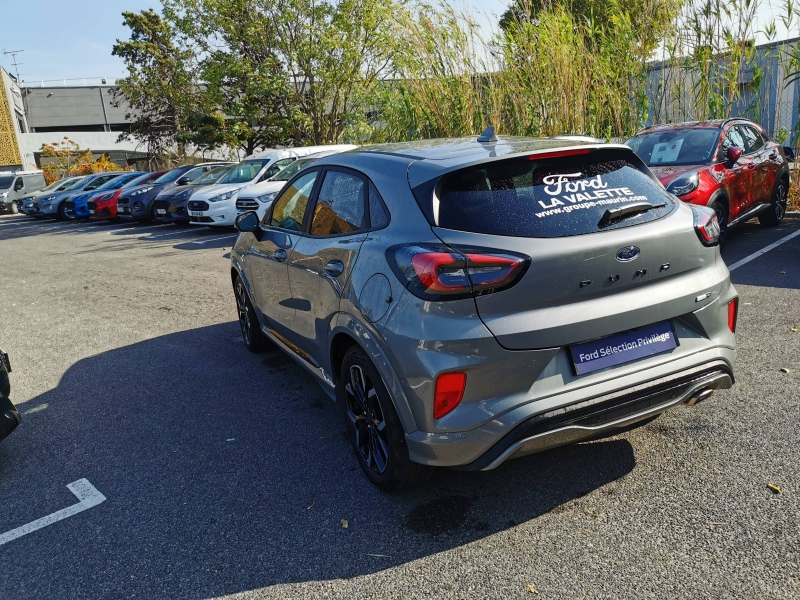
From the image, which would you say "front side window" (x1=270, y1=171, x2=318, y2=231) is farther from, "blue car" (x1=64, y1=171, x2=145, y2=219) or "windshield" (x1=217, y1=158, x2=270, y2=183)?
"blue car" (x1=64, y1=171, x2=145, y2=219)

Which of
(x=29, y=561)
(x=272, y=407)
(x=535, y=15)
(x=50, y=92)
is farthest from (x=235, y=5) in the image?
(x=50, y=92)

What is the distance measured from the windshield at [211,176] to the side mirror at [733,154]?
1305 centimetres

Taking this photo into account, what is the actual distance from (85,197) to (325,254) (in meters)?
22.6

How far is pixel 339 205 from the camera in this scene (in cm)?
385

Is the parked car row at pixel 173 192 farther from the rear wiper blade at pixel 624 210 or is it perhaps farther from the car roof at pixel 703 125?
the rear wiper blade at pixel 624 210

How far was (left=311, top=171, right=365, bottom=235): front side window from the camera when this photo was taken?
11.8ft

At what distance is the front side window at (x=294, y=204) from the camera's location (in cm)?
440

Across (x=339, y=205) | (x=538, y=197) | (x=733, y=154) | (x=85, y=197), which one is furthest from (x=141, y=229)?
(x=538, y=197)

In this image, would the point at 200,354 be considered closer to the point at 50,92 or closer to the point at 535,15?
the point at 535,15

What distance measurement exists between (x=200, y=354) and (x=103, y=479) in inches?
89.8

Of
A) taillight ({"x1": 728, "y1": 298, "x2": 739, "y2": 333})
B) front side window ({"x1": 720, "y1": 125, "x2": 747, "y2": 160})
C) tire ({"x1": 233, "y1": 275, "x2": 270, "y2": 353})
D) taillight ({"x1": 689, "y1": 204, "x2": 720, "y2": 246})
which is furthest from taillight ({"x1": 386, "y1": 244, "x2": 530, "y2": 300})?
front side window ({"x1": 720, "y1": 125, "x2": 747, "y2": 160})

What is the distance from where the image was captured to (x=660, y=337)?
10.0 feet

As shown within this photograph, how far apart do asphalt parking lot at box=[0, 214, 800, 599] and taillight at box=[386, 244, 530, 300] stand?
3.65 ft

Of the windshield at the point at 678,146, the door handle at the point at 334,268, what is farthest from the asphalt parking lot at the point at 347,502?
the windshield at the point at 678,146
